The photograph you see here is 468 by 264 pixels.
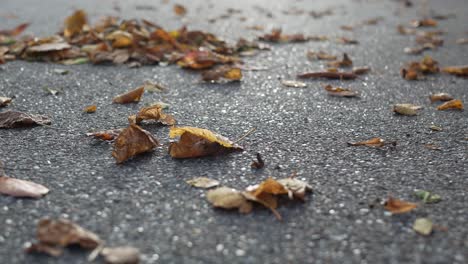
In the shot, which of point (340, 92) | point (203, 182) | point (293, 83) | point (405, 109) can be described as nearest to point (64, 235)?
point (203, 182)

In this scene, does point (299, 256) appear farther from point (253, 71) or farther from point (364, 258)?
point (253, 71)

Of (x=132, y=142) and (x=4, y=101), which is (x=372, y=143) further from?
(x=4, y=101)

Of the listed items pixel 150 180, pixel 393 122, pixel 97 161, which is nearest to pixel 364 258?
pixel 150 180

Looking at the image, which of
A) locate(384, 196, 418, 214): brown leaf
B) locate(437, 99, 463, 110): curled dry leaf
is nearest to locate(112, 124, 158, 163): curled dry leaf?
locate(384, 196, 418, 214): brown leaf

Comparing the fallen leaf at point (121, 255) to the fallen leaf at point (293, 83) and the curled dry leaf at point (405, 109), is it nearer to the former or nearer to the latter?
the curled dry leaf at point (405, 109)

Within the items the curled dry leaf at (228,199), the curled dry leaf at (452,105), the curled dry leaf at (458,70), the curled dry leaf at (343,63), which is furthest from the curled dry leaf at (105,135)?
the curled dry leaf at (458,70)

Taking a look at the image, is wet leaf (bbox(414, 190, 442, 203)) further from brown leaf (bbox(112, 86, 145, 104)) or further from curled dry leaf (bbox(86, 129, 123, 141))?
brown leaf (bbox(112, 86, 145, 104))
